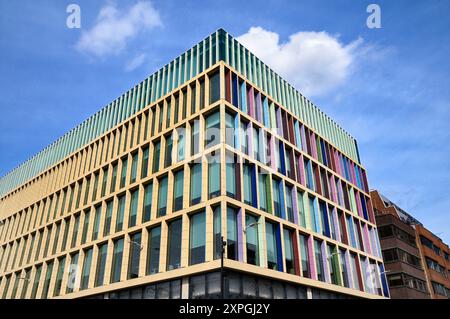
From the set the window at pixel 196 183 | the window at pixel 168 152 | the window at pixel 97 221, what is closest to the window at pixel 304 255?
the window at pixel 196 183

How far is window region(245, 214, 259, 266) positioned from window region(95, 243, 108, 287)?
15084mm

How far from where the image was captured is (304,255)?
33656mm

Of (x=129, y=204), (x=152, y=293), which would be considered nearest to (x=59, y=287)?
(x=129, y=204)

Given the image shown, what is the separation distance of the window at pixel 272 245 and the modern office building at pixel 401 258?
89.1 ft

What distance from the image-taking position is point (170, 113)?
120 ft

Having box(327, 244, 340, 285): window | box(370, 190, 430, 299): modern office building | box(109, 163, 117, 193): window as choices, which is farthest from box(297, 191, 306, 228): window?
box(370, 190, 430, 299): modern office building

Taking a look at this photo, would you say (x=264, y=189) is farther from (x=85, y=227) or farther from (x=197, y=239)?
(x=85, y=227)

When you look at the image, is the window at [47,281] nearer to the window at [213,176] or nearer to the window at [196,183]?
the window at [196,183]

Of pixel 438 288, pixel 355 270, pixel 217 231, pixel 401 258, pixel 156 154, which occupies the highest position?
pixel 156 154

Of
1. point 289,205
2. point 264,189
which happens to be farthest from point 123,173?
point 289,205

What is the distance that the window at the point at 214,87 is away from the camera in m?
32.7

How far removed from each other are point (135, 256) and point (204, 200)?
355 inches

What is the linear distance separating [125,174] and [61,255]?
11741mm

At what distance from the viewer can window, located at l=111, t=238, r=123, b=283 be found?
109 feet
